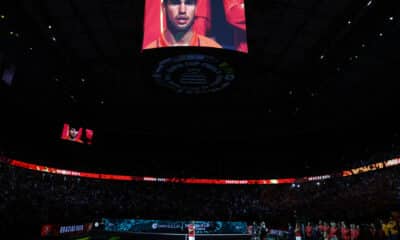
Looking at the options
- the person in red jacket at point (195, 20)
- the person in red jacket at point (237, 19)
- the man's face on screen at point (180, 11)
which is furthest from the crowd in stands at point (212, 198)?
the man's face on screen at point (180, 11)

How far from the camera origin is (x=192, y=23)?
32.5 feet

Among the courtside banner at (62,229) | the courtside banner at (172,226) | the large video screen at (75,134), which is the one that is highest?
the large video screen at (75,134)

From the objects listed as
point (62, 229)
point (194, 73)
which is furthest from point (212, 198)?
point (194, 73)

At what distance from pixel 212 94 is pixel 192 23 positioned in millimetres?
12586

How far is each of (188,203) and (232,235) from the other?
9749 millimetres

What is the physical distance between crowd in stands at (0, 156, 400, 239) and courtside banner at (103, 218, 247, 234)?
2.32 meters

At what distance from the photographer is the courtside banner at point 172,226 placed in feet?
82.0

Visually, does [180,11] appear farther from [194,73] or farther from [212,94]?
[212,94]

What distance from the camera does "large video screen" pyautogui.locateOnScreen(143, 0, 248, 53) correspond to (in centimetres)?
981

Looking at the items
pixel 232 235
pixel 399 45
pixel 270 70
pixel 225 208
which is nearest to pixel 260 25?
pixel 270 70

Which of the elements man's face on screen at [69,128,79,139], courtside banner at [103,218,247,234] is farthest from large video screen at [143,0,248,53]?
courtside banner at [103,218,247,234]

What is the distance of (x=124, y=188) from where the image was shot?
33.5 meters

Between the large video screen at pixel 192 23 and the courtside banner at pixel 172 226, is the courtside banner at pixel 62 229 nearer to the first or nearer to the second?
the courtside banner at pixel 172 226

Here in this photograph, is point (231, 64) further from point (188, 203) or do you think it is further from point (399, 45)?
point (188, 203)
